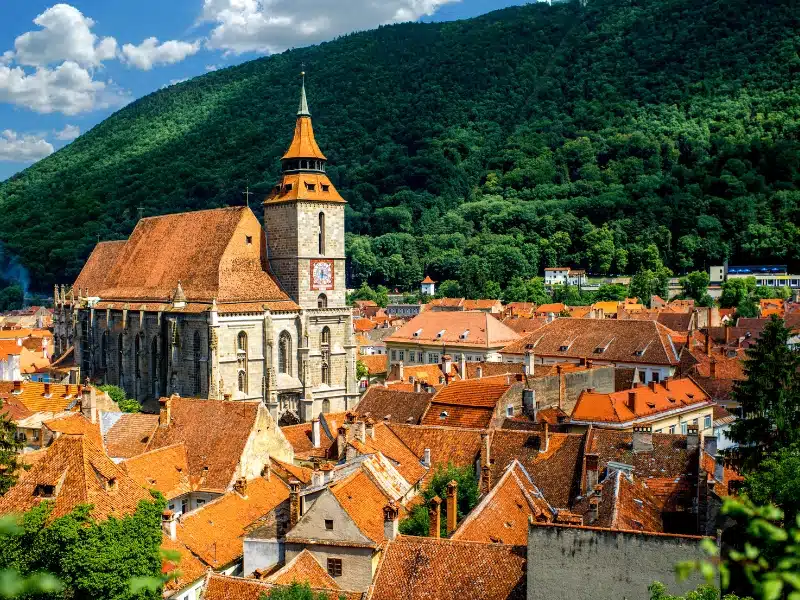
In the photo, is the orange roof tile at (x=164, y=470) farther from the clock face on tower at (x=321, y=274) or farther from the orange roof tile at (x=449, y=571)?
the clock face on tower at (x=321, y=274)

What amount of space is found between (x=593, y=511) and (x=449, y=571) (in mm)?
5478

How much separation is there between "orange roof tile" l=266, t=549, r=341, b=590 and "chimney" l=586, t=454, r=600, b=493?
10088mm

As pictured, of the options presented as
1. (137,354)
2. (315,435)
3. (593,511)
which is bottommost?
(315,435)

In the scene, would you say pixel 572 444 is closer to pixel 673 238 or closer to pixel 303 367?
pixel 303 367

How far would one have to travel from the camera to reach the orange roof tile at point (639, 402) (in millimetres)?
45438

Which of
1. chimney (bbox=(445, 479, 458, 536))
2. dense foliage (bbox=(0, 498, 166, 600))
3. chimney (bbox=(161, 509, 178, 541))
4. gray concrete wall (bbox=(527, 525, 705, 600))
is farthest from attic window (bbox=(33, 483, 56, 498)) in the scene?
gray concrete wall (bbox=(527, 525, 705, 600))

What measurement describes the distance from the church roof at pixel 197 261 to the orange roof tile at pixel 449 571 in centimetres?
3775

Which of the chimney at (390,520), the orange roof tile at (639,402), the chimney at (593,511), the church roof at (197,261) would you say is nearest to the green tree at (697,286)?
the orange roof tile at (639,402)

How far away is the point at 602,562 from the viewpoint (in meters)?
20.8

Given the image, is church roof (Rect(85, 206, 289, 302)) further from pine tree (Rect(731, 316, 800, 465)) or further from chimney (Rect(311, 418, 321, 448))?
pine tree (Rect(731, 316, 800, 465))

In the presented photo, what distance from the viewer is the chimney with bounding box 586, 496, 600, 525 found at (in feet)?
87.5

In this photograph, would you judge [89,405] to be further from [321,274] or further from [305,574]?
[321,274]

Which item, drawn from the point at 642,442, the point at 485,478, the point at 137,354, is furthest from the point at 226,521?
the point at 137,354

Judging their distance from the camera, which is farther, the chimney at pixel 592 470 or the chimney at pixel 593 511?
the chimney at pixel 592 470
